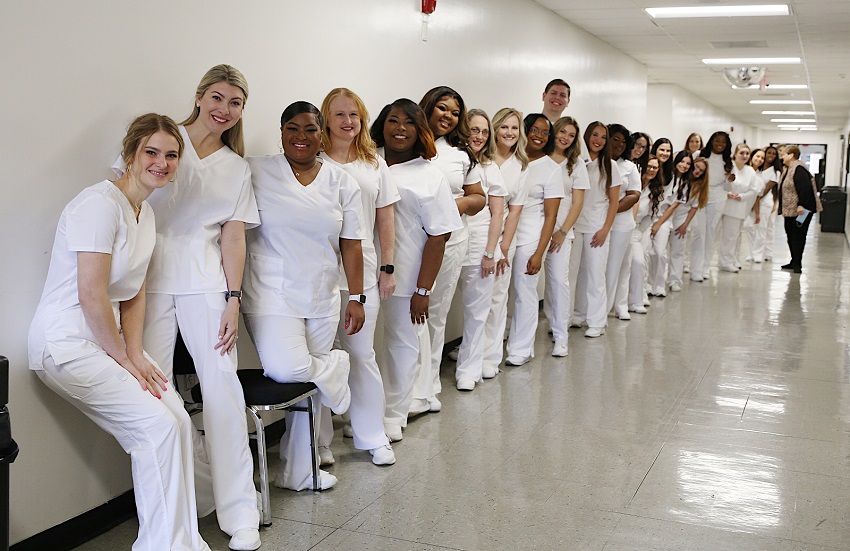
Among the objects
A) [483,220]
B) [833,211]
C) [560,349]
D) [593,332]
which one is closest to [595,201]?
[593,332]

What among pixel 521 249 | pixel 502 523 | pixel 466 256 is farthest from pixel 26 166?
pixel 521 249

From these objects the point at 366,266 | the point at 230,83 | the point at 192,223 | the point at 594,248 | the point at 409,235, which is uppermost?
the point at 230,83

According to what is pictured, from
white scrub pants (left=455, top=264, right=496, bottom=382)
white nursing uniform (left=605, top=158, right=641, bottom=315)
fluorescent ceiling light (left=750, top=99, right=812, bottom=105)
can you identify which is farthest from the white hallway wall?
fluorescent ceiling light (left=750, top=99, right=812, bottom=105)

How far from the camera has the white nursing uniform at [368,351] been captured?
390cm

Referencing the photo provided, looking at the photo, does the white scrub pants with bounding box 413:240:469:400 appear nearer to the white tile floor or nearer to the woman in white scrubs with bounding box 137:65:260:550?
the white tile floor

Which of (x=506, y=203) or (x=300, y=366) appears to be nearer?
(x=300, y=366)

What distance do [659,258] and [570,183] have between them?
318cm

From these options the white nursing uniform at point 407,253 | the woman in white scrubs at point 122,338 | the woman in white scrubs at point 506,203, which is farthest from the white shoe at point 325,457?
the woman in white scrubs at point 506,203

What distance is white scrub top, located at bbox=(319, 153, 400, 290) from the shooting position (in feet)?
12.6

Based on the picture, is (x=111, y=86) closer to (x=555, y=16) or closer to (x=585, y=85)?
(x=555, y=16)

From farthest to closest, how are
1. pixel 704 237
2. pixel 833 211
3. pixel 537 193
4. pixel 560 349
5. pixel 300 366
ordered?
pixel 833 211
pixel 704 237
pixel 560 349
pixel 537 193
pixel 300 366

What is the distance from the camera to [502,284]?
5602 mm

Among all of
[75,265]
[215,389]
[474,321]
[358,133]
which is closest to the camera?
[75,265]

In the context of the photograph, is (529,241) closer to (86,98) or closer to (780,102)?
(86,98)
